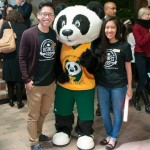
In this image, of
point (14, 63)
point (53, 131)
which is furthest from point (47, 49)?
point (14, 63)

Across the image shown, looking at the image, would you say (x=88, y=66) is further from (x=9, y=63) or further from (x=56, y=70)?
(x=9, y=63)

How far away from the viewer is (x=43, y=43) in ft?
10.1

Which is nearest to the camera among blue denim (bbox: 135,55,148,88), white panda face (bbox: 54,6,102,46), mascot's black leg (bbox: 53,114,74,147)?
white panda face (bbox: 54,6,102,46)

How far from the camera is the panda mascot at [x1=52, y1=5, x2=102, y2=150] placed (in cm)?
321

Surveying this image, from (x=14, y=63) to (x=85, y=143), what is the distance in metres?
1.88

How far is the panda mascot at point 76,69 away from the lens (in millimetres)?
3205

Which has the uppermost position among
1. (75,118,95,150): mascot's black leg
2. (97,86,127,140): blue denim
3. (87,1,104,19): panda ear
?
(87,1,104,19): panda ear

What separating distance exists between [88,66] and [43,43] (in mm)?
536

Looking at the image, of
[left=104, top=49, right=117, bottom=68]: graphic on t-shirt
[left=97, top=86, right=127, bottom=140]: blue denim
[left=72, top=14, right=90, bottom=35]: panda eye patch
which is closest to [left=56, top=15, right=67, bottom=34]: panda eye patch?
[left=72, top=14, right=90, bottom=35]: panda eye patch

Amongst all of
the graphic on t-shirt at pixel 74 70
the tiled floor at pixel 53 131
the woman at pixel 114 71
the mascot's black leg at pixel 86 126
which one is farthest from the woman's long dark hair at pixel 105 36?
the tiled floor at pixel 53 131

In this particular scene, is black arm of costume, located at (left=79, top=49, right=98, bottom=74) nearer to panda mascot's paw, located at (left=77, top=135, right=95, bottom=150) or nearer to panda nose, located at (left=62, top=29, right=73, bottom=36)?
panda nose, located at (left=62, top=29, right=73, bottom=36)

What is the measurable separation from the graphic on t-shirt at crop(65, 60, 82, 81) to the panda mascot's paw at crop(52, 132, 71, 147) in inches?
27.9

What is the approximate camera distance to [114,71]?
127 inches

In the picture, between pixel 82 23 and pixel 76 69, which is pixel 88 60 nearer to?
pixel 76 69
